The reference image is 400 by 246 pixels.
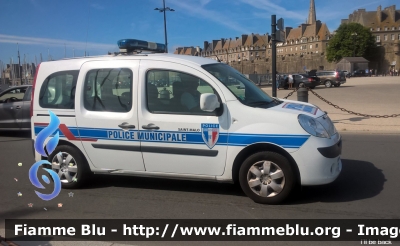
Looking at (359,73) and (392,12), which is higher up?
(392,12)

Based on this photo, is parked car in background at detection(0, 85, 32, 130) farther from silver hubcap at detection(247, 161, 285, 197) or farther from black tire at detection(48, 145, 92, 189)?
silver hubcap at detection(247, 161, 285, 197)

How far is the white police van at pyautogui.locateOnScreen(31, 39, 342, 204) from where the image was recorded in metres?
4.84

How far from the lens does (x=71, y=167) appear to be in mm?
5855

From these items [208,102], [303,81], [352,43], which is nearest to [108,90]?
[208,102]

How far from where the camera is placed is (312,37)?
13262 cm

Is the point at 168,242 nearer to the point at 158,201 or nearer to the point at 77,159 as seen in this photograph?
→ the point at 158,201

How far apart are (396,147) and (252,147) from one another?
197 inches

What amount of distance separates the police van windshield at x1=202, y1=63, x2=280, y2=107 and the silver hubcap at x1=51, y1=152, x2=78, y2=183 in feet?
8.08

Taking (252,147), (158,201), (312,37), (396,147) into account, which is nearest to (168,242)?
(158,201)

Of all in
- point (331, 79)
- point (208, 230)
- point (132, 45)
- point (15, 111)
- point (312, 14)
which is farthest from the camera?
point (312, 14)

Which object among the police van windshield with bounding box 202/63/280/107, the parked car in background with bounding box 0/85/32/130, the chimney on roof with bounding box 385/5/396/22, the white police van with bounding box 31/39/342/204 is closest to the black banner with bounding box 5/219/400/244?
the white police van with bounding box 31/39/342/204

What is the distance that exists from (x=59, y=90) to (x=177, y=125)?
6.65ft

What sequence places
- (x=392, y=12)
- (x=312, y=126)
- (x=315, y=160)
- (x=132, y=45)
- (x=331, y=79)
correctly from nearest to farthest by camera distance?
(x=315, y=160)
(x=312, y=126)
(x=132, y=45)
(x=331, y=79)
(x=392, y=12)

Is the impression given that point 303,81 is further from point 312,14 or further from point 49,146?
point 312,14
